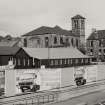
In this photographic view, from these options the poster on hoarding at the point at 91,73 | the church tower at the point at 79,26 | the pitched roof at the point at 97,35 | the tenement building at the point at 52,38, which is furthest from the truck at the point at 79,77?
the church tower at the point at 79,26

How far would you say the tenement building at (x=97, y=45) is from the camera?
93.5m

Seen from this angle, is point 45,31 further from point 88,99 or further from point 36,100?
point 36,100

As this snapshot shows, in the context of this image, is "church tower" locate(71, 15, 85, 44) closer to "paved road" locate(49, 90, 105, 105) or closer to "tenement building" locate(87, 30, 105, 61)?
"tenement building" locate(87, 30, 105, 61)

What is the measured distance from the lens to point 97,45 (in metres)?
95.2

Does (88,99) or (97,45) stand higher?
(97,45)

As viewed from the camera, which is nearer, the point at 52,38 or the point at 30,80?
the point at 30,80

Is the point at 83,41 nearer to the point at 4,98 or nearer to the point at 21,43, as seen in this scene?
the point at 21,43

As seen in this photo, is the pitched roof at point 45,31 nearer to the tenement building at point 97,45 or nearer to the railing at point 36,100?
the tenement building at point 97,45

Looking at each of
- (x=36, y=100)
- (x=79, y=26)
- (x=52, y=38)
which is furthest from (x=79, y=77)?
(x=79, y=26)

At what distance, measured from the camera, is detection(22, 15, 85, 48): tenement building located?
90.6 metres

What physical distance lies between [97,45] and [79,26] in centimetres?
1487

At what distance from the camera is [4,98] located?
24094 mm

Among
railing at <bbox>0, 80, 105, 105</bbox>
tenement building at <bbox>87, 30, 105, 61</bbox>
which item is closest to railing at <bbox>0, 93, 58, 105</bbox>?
railing at <bbox>0, 80, 105, 105</bbox>

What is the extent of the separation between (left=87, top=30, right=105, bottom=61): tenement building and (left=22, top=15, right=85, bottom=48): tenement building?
555 cm
